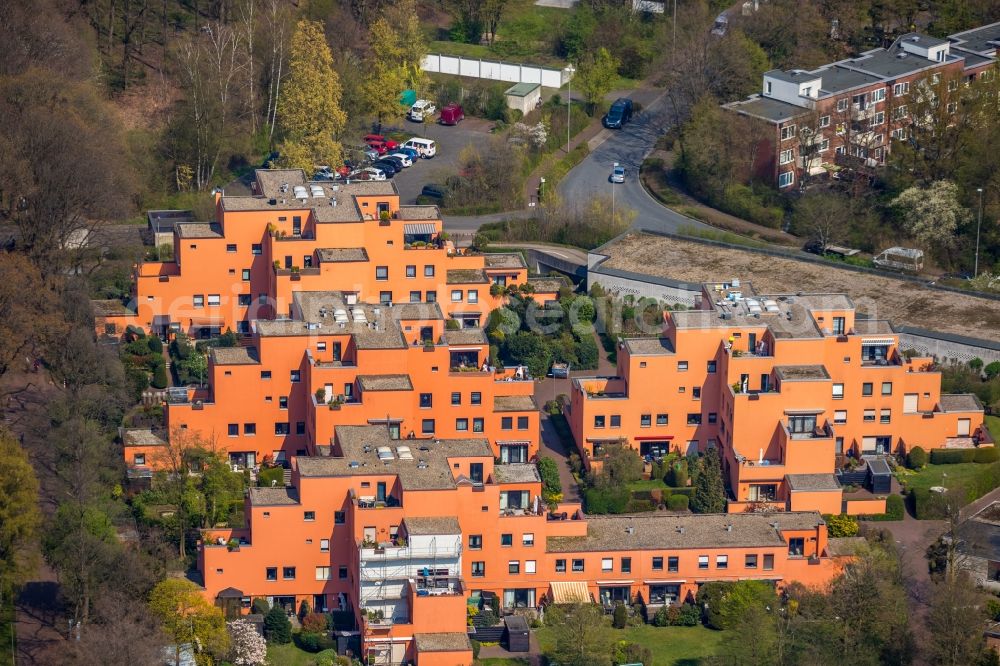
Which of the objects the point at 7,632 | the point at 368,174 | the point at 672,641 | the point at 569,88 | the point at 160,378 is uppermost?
the point at 569,88

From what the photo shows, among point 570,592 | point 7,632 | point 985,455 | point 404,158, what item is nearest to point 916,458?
point 985,455

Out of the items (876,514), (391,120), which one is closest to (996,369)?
(876,514)

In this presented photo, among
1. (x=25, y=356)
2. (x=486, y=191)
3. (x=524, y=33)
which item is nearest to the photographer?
(x=25, y=356)

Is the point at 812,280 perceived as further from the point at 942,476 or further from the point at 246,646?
the point at 246,646

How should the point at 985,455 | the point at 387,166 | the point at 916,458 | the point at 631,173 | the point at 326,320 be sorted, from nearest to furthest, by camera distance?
the point at 326,320 < the point at 916,458 < the point at 985,455 < the point at 387,166 < the point at 631,173

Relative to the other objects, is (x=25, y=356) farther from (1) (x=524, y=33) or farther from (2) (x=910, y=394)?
(1) (x=524, y=33)
